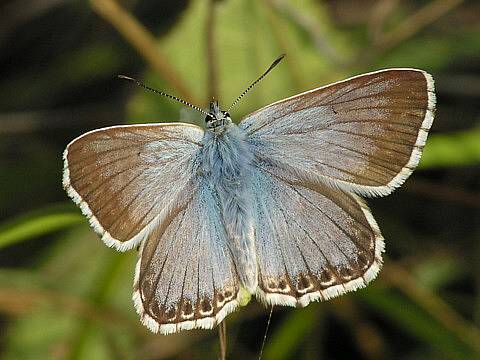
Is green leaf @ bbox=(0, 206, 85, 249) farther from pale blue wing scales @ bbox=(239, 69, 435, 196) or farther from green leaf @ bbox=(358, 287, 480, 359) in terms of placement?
green leaf @ bbox=(358, 287, 480, 359)

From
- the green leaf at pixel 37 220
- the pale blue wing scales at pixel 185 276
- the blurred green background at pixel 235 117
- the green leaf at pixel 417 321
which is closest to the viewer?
the pale blue wing scales at pixel 185 276

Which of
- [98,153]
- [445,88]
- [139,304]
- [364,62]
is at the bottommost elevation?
[445,88]

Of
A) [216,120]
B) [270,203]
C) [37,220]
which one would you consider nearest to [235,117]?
[216,120]

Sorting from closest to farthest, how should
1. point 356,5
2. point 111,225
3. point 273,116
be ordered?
1. point 111,225
2. point 273,116
3. point 356,5

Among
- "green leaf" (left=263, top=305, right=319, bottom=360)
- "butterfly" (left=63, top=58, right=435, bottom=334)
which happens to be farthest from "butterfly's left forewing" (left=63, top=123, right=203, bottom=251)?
"green leaf" (left=263, top=305, right=319, bottom=360)

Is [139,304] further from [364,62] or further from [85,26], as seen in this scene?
[85,26]

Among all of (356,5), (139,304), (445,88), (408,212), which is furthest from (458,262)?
(139,304)

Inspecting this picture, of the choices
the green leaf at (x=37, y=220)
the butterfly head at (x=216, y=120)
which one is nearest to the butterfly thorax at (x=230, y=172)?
the butterfly head at (x=216, y=120)

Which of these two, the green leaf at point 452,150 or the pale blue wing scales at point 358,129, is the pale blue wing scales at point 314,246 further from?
the green leaf at point 452,150
